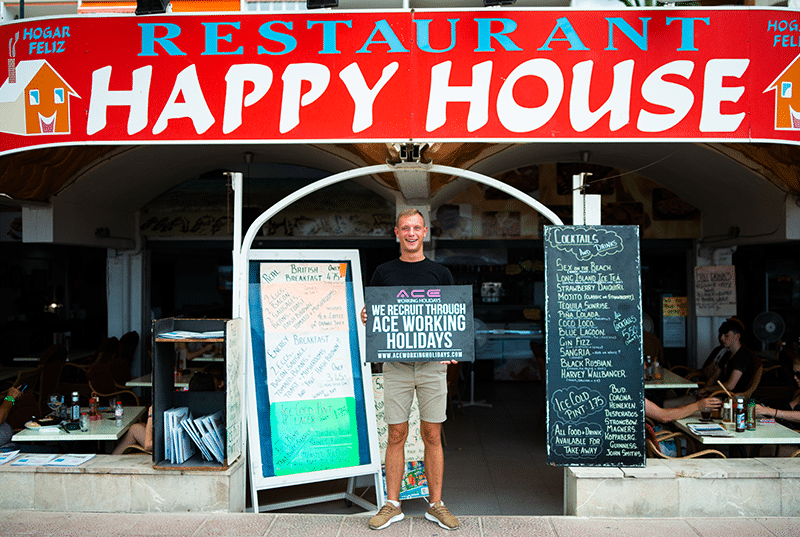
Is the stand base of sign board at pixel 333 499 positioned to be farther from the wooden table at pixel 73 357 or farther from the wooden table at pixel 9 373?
the wooden table at pixel 73 357

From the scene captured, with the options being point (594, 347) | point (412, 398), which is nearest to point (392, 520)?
point (412, 398)

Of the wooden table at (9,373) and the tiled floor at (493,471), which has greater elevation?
the wooden table at (9,373)

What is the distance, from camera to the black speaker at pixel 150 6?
13.6 ft

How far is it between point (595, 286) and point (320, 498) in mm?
2589

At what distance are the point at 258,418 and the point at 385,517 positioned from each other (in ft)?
3.90

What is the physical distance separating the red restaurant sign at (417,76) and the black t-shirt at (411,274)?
928mm

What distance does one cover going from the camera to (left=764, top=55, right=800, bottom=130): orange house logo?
4.10 meters

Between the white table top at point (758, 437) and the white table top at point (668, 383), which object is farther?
the white table top at point (668, 383)

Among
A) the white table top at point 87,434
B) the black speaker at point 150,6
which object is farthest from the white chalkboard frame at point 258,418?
the black speaker at point 150,6

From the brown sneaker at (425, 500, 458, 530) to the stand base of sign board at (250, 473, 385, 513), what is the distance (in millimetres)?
639

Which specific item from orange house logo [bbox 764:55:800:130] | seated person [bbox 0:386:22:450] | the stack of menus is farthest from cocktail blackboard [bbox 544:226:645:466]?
seated person [bbox 0:386:22:450]

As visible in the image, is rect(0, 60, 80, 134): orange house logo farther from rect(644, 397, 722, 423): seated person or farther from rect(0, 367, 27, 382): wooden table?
rect(644, 397, 722, 423): seated person

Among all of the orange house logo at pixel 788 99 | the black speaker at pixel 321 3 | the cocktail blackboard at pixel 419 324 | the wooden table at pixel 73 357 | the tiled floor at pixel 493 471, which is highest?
the black speaker at pixel 321 3

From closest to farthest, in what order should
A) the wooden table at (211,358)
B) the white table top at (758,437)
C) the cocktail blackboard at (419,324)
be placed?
the cocktail blackboard at (419,324) → the white table top at (758,437) → the wooden table at (211,358)
